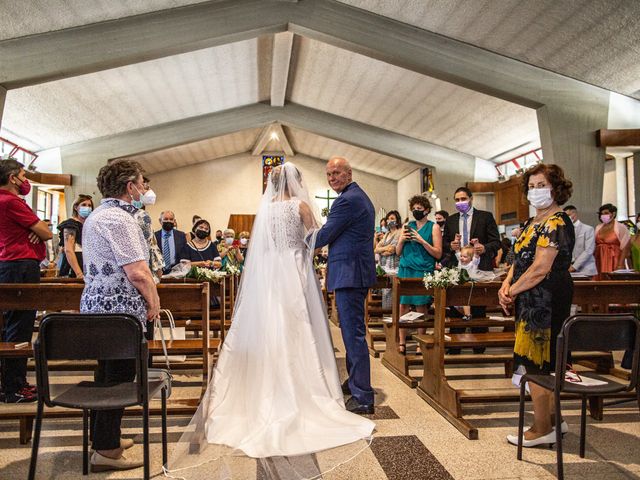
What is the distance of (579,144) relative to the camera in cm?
852

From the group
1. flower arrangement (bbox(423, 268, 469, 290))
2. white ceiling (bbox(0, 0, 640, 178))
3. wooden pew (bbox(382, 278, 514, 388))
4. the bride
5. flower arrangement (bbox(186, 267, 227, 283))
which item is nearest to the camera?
the bride

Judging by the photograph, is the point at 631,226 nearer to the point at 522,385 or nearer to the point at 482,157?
the point at 522,385

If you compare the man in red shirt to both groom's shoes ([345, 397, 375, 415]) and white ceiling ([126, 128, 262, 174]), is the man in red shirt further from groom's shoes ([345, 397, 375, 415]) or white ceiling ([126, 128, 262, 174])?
white ceiling ([126, 128, 262, 174])

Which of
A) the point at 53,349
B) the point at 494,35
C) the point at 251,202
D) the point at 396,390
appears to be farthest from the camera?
the point at 251,202

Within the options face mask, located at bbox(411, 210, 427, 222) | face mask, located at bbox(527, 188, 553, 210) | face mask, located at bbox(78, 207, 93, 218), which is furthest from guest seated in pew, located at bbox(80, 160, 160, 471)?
face mask, located at bbox(411, 210, 427, 222)

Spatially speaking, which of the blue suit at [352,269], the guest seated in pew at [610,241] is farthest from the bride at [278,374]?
the guest seated in pew at [610,241]

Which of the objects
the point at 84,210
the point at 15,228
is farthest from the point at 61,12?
the point at 15,228

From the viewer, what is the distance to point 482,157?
1434 centimetres

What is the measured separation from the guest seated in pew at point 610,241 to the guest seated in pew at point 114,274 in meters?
6.51

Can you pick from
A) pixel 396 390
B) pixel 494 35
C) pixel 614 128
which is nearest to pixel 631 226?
pixel 614 128

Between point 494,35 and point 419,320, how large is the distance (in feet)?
16.2

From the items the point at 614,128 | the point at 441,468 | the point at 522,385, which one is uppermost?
the point at 614,128

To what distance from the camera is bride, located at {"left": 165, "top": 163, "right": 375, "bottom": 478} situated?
2.84 metres

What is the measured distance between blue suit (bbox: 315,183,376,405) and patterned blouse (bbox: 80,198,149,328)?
1.51 m
